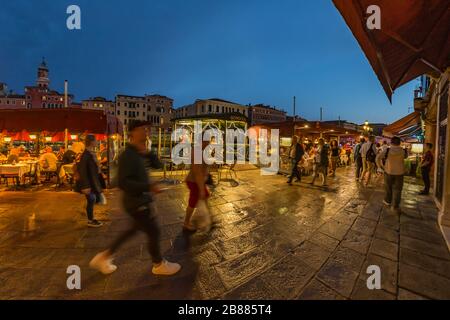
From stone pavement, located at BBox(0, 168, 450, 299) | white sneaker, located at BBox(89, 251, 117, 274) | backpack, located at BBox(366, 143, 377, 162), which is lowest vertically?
stone pavement, located at BBox(0, 168, 450, 299)

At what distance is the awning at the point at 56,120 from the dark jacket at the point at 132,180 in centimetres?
609

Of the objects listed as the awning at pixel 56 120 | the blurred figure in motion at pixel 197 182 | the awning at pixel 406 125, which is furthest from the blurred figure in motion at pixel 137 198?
the awning at pixel 406 125

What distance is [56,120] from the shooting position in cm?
849

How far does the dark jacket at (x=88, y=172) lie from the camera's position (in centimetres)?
449

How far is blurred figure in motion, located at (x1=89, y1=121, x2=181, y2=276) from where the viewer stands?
2.88 metres

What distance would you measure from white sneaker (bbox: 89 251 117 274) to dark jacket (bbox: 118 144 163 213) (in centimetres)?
69

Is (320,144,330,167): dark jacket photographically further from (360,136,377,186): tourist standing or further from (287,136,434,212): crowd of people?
(360,136,377,186): tourist standing

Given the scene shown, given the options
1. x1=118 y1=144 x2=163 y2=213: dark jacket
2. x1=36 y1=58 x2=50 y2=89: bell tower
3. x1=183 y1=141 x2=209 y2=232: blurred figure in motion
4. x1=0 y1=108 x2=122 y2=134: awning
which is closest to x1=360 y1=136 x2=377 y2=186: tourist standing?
x1=183 y1=141 x2=209 y2=232: blurred figure in motion

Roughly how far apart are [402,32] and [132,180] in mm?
4719

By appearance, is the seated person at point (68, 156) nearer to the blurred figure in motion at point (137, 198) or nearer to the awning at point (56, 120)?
the awning at point (56, 120)

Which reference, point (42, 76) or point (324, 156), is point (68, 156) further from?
point (42, 76)

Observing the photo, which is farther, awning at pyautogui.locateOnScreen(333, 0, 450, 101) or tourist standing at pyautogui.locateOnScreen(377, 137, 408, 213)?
tourist standing at pyautogui.locateOnScreen(377, 137, 408, 213)
